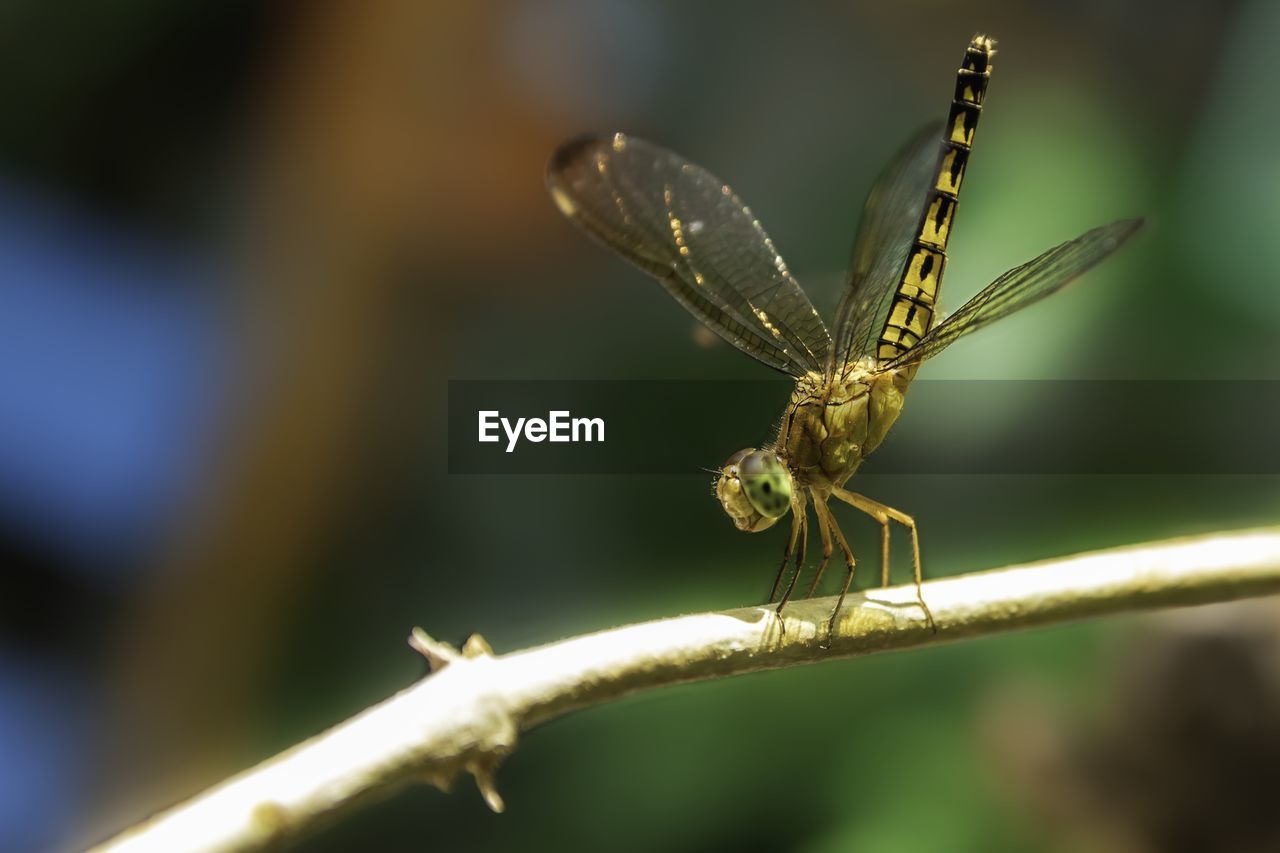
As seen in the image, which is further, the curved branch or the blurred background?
the blurred background

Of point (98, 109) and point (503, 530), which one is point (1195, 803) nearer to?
point (503, 530)

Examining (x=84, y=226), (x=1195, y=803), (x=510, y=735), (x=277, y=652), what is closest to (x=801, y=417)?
(x=510, y=735)

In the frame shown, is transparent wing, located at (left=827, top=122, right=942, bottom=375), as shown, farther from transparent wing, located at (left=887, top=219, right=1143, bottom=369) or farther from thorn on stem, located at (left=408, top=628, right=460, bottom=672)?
thorn on stem, located at (left=408, top=628, right=460, bottom=672)
